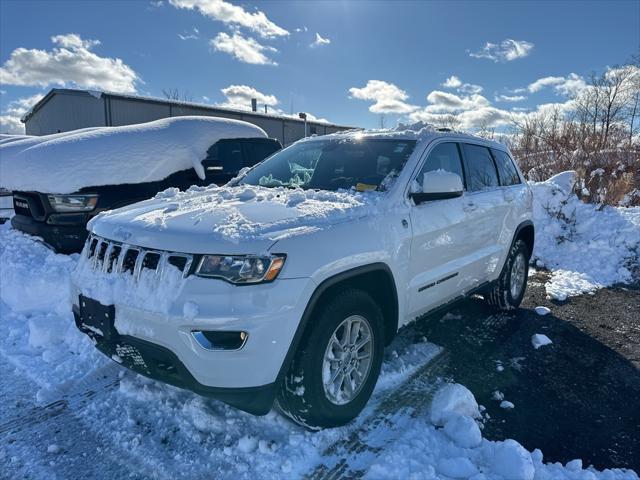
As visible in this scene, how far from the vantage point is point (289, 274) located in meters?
2.29

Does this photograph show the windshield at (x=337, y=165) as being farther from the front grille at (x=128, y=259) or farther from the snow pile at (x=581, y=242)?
the snow pile at (x=581, y=242)

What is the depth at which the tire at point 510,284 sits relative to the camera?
4953mm

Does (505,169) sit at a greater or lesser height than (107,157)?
greater

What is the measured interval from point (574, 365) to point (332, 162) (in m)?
2.74

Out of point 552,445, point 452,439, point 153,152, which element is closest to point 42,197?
point 153,152

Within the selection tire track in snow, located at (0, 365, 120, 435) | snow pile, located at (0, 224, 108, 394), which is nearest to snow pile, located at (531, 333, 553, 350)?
tire track in snow, located at (0, 365, 120, 435)

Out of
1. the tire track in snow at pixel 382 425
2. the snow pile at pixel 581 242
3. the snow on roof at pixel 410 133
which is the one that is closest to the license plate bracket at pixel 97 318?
the tire track in snow at pixel 382 425

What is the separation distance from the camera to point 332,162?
371 centimetres

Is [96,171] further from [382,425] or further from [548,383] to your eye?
[548,383]

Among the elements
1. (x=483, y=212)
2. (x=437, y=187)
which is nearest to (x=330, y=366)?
(x=437, y=187)

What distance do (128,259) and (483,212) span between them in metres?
3.07

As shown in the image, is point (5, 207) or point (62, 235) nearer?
point (62, 235)

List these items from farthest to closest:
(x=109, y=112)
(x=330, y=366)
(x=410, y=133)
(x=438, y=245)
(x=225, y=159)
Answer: (x=109, y=112) < (x=225, y=159) < (x=410, y=133) < (x=438, y=245) < (x=330, y=366)

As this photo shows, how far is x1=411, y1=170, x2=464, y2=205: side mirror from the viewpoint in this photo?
3145 mm
